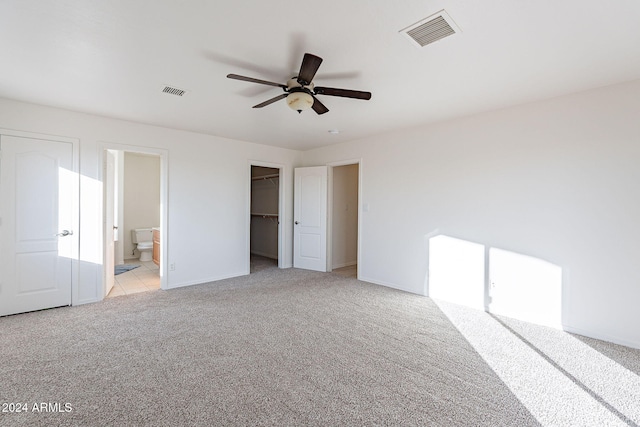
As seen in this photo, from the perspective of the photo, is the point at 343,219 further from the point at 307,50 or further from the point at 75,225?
the point at 75,225

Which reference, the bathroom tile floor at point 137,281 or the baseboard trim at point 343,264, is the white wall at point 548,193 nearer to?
the baseboard trim at point 343,264

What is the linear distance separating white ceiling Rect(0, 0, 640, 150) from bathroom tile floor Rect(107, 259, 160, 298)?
2.56m

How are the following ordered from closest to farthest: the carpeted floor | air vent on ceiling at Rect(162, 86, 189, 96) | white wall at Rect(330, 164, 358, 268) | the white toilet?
the carpeted floor → air vent on ceiling at Rect(162, 86, 189, 96) → white wall at Rect(330, 164, 358, 268) → the white toilet

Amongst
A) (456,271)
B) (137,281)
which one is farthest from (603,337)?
(137,281)

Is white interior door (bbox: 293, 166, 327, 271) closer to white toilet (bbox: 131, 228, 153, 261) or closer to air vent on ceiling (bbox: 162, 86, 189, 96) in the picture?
air vent on ceiling (bbox: 162, 86, 189, 96)

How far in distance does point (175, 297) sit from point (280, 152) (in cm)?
325

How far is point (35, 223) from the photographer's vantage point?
3.50 metres

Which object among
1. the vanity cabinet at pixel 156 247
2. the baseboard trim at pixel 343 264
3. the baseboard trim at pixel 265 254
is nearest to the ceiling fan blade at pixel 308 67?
the baseboard trim at pixel 343 264

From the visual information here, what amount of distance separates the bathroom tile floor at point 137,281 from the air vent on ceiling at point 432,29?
466 centimetres

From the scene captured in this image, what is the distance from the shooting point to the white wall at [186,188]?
374cm

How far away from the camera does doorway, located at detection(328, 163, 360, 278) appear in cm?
594

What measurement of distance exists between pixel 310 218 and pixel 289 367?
12.2 feet

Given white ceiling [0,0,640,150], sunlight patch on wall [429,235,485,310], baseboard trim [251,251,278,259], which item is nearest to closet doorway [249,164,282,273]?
baseboard trim [251,251,278,259]

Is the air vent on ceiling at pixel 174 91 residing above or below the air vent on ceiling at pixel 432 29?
above
